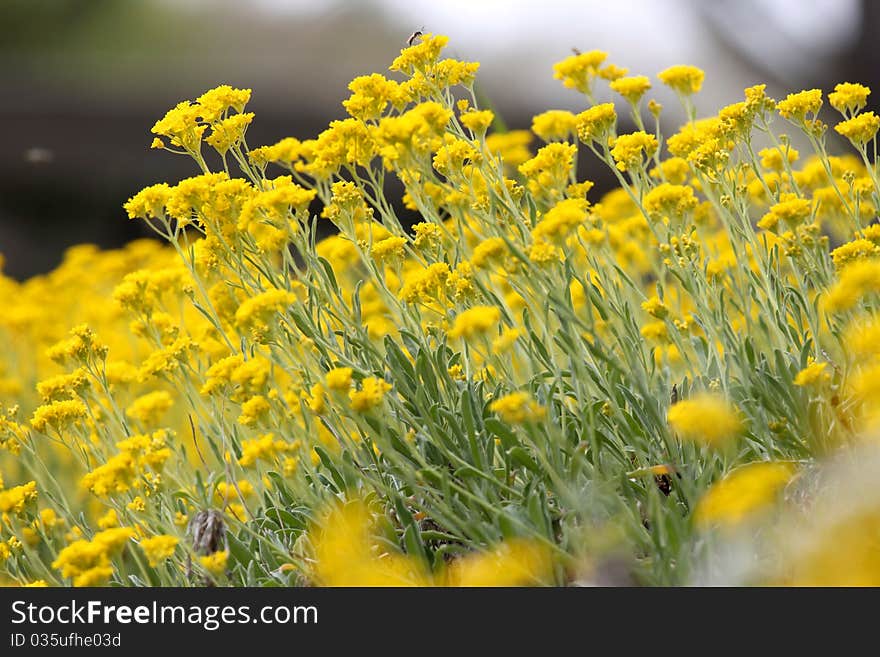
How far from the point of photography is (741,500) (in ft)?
5.27

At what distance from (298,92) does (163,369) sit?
7.76 meters

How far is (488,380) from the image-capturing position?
108 inches

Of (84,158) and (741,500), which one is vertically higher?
(84,158)

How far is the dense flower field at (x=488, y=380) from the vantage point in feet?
6.73

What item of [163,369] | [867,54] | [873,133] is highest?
[867,54]

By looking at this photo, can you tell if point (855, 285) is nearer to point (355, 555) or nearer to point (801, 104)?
point (801, 104)

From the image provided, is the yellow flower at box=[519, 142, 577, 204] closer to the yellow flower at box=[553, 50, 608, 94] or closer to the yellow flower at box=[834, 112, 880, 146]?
the yellow flower at box=[553, 50, 608, 94]

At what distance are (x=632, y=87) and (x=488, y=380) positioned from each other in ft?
2.90

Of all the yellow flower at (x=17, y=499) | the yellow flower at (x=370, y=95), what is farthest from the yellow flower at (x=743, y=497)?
the yellow flower at (x=17, y=499)

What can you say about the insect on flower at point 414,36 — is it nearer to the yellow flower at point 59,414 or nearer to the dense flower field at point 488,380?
the dense flower field at point 488,380

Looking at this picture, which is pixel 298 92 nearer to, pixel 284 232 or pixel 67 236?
pixel 67 236
